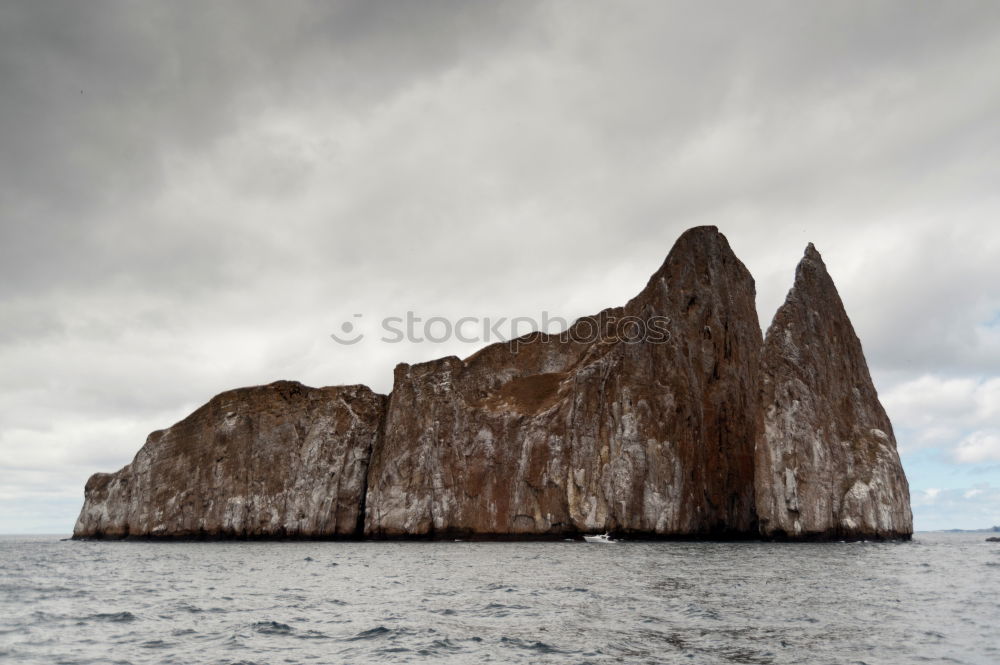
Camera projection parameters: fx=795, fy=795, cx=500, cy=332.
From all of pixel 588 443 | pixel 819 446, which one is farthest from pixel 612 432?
pixel 819 446

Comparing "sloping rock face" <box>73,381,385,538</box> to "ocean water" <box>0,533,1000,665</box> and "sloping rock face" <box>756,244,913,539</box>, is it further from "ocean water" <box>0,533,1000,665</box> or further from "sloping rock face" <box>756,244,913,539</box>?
"ocean water" <box>0,533,1000,665</box>

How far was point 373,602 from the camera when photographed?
1056 inches

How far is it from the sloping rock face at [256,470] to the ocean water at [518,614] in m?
47.1

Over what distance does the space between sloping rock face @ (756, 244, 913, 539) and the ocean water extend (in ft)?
72.9

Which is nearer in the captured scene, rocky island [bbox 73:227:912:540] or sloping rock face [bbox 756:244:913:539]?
sloping rock face [bbox 756:244:913:539]

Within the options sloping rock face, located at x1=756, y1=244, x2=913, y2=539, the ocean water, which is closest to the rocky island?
sloping rock face, located at x1=756, y1=244, x2=913, y2=539

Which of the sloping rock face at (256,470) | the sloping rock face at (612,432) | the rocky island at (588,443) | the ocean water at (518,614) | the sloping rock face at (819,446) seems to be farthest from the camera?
the sloping rock face at (256,470)

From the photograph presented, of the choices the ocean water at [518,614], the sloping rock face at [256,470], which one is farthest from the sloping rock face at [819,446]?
the sloping rock face at [256,470]

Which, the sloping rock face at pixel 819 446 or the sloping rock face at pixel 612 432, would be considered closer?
the sloping rock face at pixel 819 446

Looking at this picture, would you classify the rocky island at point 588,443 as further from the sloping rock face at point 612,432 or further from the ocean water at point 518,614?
the ocean water at point 518,614

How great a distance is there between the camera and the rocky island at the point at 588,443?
2616 inches

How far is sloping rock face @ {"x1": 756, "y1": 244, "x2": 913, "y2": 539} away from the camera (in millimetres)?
63469

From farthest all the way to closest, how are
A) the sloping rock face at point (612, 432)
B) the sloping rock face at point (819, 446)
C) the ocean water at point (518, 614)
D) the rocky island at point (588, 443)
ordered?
the sloping rock face at point (612, 432) → the rocky island at point (588, 443) → the sloping rock face at point (819, 446) → the ocean water at point (518, 614)

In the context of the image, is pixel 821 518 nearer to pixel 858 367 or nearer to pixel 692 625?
pixel 858 367
